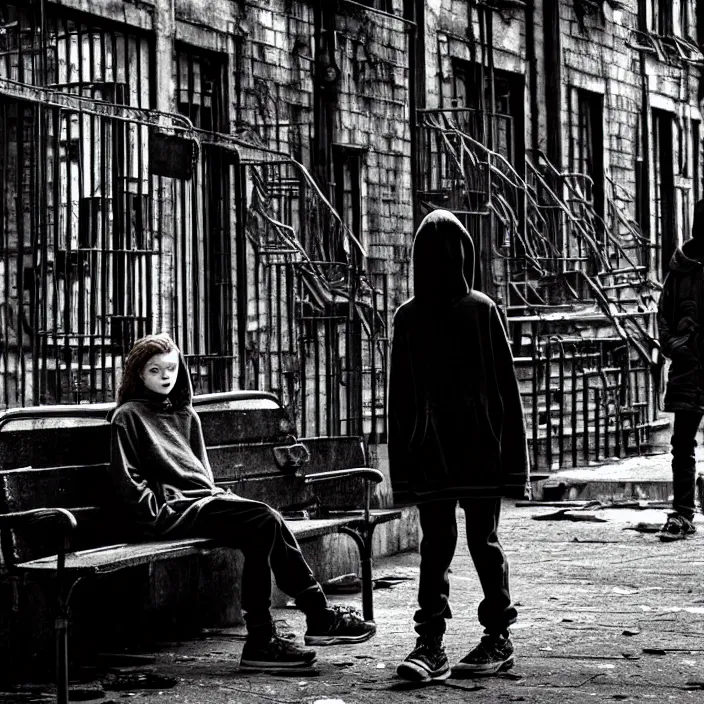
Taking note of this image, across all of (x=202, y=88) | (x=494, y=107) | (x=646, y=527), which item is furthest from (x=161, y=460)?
(x=494, y=107)

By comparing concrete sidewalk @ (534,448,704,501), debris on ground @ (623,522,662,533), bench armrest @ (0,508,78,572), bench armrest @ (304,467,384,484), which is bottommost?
debris on ground @ (623,522,662,533)

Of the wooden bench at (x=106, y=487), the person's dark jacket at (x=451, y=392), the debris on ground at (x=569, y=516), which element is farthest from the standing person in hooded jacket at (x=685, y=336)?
the person's dark jacket at (x=451, y=392)

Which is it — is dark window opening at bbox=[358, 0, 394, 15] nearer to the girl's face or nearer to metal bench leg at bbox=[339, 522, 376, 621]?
metal bench leg at bbox=[339, 522, 376, 621]

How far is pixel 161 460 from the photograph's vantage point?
23.2 feet

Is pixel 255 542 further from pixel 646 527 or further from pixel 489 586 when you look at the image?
pixel 646 527

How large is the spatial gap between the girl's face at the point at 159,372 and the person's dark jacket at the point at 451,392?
3.30 feet

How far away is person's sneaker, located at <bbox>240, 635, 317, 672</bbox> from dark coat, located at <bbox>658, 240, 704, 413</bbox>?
4557 mm

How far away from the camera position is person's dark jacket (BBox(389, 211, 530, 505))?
6.68 m

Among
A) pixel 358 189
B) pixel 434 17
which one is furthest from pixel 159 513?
pixel 434 17

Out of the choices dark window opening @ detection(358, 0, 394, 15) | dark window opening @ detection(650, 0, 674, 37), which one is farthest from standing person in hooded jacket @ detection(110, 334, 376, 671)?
dark window opening @ detection(650, 0, 674, 37)

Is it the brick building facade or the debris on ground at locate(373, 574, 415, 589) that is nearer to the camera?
the debris on ground at locate(373, 574, 415, 589)

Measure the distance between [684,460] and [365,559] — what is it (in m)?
3.72

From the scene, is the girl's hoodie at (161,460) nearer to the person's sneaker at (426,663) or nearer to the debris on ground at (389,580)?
the person's sneaker at (426,663)

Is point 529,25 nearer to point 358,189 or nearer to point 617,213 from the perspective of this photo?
point 617,213
